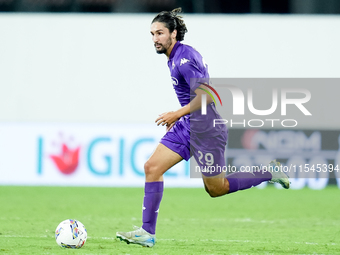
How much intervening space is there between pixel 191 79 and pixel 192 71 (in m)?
0.07

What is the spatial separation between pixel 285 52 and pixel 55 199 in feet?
24.1

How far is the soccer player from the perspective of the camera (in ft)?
18.0

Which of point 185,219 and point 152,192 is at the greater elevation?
point 152,192

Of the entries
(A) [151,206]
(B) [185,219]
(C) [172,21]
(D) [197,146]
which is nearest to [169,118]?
(D) [197,146]

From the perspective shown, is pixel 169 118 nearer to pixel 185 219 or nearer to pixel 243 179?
pixel 243 179

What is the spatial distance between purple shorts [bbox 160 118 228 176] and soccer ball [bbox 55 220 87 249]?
1.10 metres

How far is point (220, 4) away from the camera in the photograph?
49.6 ft

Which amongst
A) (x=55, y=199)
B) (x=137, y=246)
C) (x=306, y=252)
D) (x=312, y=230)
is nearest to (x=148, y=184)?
(x=137, y=246)

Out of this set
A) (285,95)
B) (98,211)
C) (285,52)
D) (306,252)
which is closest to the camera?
(306,252)

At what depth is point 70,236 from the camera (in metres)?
5.34

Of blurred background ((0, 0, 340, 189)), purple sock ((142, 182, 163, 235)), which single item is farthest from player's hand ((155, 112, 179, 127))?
blurred background ((0, 0, 340, 189))

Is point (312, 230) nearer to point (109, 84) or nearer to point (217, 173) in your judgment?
point (217, 173)

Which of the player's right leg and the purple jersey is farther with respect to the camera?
the player's right leg

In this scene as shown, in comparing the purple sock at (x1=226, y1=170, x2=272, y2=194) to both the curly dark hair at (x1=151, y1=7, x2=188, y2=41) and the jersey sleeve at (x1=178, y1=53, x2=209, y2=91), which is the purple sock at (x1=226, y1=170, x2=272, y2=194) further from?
the curly dark hair at (x1=151, y1=7, x2=188, y2=41)
